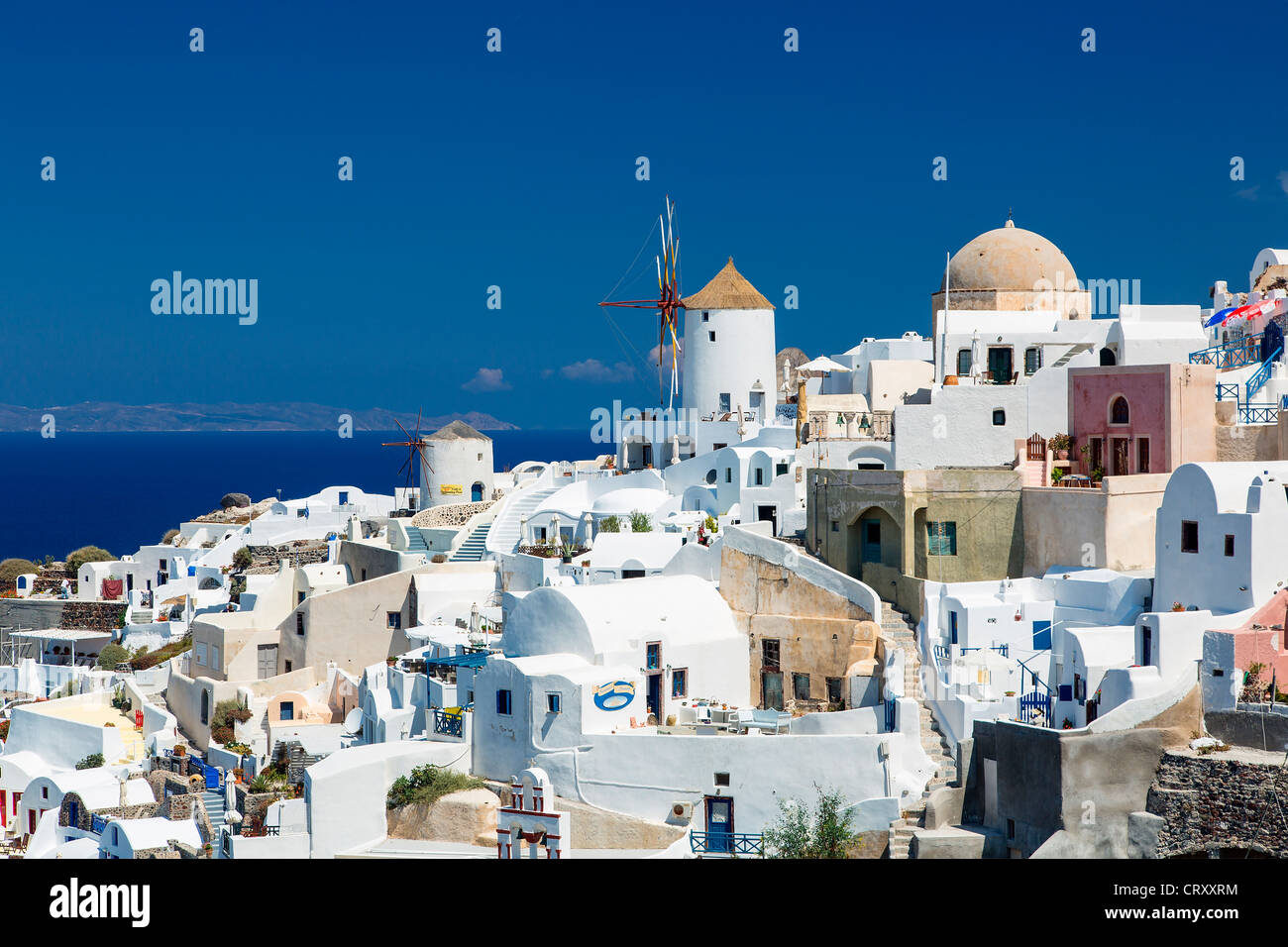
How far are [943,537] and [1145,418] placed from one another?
14.8 feet

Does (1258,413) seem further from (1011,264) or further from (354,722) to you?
(354,722)

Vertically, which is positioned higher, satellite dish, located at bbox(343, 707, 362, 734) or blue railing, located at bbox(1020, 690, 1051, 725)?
blue railing, located at bbox(1020, 690, 1051, 725)

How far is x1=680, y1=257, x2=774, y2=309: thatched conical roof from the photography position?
48438mm

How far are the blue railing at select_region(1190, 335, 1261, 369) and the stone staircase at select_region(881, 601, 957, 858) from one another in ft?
36.4

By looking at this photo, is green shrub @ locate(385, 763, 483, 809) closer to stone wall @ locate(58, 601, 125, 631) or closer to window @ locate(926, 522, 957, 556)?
window @ locate(926, 522, 957, 556)

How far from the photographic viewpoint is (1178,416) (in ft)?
91.7

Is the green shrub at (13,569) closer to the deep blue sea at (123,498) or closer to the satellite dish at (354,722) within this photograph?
the satellite dish at (354,722)

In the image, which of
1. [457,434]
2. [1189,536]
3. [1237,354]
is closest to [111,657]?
[457,434]

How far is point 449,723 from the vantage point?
26.1 metres

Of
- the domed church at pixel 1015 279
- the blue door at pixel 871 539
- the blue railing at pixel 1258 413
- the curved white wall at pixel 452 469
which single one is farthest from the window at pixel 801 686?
the curved white wall at pixel 452 469

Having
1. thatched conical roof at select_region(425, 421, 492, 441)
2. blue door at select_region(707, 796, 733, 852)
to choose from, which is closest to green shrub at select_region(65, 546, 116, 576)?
thatched conical roof at select_region(425, 421, 492, 441)

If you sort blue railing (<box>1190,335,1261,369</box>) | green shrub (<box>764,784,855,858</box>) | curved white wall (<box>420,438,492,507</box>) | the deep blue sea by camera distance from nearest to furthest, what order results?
green shrub (<box>764,784,855,858</box>)
blue railing (<box>1190,335,1261,369</box>)
curved white wall (<box>420,438,492,507</box>)
the deep blue sea

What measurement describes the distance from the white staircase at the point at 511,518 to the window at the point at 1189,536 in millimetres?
18384
